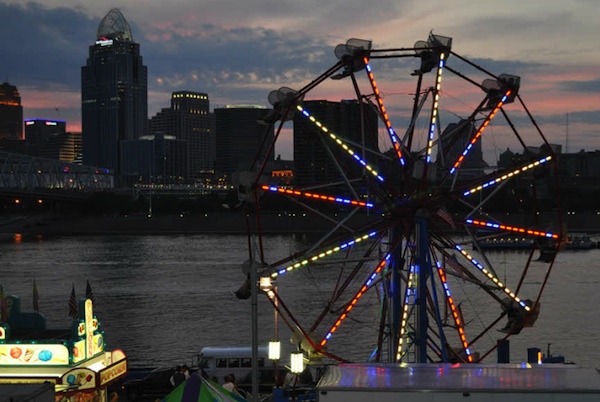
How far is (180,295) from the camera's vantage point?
212 ft

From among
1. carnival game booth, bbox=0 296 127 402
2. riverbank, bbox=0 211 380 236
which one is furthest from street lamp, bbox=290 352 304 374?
riverbank, bbox=0 211 380 236

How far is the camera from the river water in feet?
143

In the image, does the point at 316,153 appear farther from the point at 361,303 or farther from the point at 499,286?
the point at 499,286

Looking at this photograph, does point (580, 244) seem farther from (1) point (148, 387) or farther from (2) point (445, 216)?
(2) point (445, 216)

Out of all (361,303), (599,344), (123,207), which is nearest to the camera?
(599,344)

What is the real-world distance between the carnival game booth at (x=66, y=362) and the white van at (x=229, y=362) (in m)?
7.70

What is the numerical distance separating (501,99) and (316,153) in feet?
381

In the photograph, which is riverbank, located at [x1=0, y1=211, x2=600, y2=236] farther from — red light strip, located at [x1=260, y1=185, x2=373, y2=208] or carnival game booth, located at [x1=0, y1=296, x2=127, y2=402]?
carnival game booth, located at [x1=0, y1=296, x2=127, y2=402]

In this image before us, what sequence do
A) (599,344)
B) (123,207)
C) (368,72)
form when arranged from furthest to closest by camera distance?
(123,207), (599,344), (368,72)

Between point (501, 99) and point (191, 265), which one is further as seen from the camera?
point (191, 265)

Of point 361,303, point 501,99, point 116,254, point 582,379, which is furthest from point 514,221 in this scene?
point 582,379

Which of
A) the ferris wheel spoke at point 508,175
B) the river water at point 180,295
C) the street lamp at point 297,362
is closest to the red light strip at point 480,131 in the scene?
the ferris wheel spoke at point 508,175

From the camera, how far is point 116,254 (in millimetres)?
104250

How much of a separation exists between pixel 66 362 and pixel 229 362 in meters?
9.86
